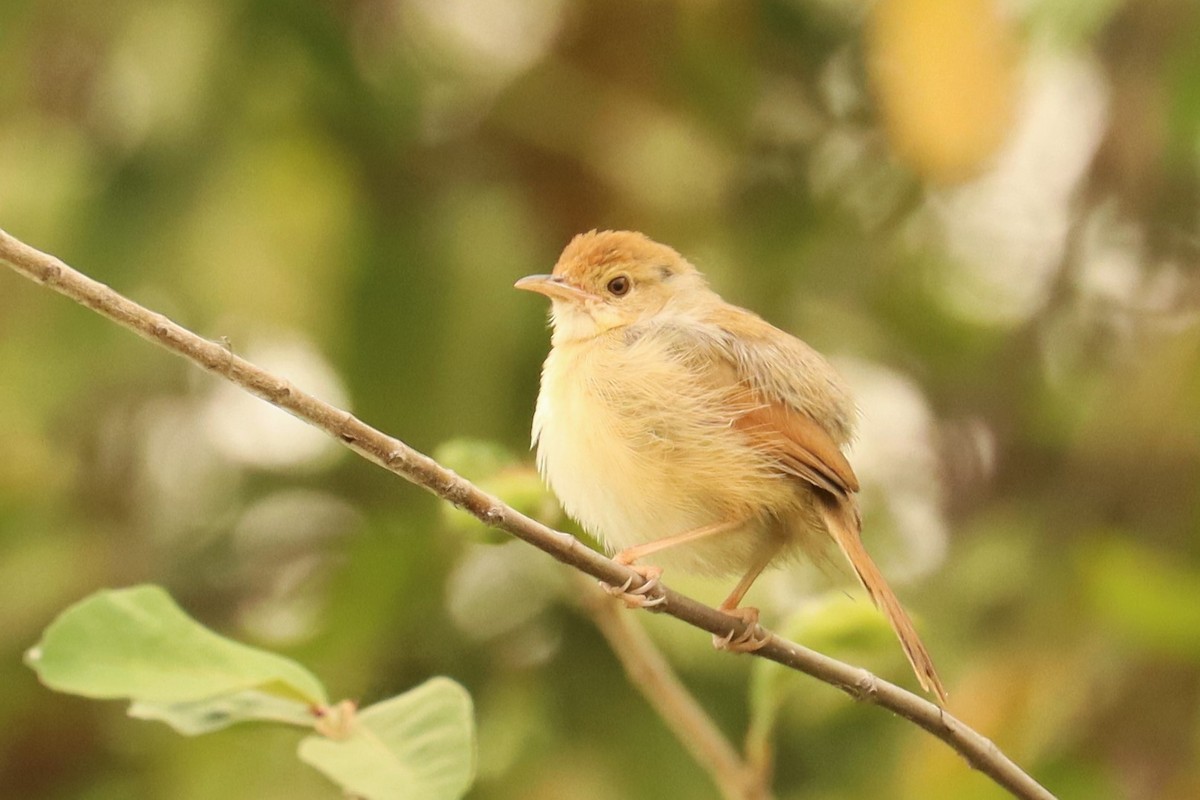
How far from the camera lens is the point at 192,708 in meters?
2.69

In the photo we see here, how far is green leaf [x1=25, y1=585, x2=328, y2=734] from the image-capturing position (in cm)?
255

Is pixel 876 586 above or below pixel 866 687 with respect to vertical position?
above

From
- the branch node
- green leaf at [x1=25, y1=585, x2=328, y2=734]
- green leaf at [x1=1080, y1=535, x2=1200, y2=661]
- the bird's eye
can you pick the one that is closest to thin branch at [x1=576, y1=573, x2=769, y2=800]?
the branch node

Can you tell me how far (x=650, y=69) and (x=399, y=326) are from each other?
1.37m

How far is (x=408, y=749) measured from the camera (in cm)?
257

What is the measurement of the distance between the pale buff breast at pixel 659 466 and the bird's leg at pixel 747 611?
0.03 m

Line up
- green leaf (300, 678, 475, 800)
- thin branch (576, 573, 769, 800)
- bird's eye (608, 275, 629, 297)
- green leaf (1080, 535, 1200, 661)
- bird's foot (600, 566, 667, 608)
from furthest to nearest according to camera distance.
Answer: bird's eye (608, 275, 629, 297) < green leaf (1080, 535, 1200, 661) < thin branch (576, 573, 769, 800) < bird's foot (600, 566, 667, 608) < green leaf (300, 678, 475, 800)

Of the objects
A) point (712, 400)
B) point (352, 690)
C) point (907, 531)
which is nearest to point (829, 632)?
point (712, 400)

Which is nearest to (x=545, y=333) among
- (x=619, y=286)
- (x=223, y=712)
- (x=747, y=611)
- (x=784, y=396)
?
(x=619, y=286)

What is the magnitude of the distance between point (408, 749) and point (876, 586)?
1047 millimetres

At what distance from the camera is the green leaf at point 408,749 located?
8.07 feet

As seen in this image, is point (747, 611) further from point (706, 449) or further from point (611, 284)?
point (611, 284)

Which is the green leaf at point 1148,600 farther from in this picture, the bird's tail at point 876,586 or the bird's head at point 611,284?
the bird's head at point 611,284

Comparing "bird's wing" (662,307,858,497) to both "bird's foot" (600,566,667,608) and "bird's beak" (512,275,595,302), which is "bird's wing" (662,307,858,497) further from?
"bird's foot" (600,566,667,608)
